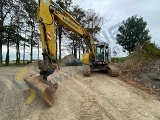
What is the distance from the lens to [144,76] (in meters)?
12.6

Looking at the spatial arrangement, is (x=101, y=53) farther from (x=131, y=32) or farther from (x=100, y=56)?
(x=131, y=32)

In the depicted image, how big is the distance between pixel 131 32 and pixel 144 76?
111 feet

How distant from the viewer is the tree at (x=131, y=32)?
144 ft

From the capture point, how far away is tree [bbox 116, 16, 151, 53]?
4400 centimetres

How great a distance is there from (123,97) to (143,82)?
11.2 ft

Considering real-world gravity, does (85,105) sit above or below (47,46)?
below

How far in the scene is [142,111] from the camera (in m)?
7.35

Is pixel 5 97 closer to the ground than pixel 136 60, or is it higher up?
closer to the ground

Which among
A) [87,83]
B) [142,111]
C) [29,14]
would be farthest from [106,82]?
[29,14]

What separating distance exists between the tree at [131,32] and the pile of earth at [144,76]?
1142 inches

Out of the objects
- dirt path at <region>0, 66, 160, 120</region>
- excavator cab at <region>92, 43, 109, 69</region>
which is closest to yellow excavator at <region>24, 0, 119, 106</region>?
dirt path at <region>0, 66, 160, 120</region>

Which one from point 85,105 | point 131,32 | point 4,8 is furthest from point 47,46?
point 131,32

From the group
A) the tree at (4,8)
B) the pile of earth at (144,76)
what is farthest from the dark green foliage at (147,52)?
the tree at (4,8)

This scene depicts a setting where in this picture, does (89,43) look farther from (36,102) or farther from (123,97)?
(36,102)
